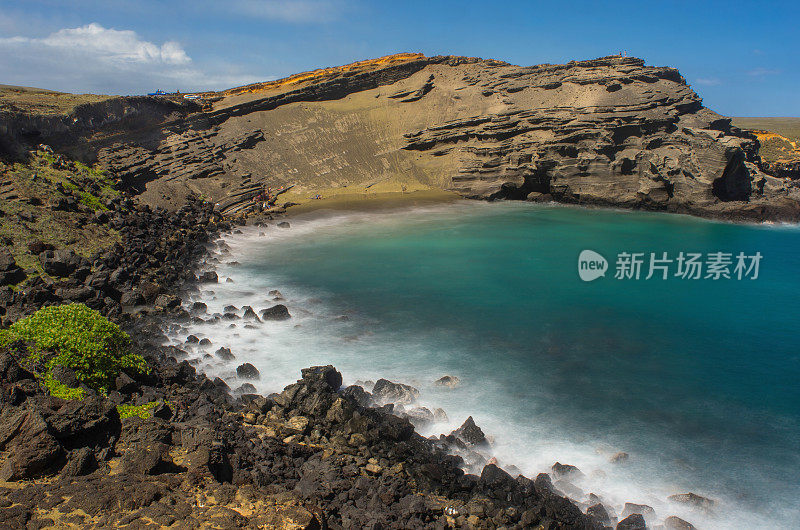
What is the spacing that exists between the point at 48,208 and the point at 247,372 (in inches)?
642

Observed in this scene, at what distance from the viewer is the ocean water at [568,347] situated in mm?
10516

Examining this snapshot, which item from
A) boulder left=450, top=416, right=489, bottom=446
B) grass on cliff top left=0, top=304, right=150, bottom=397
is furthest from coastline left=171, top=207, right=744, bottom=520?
grass on cliff top left=0, top=304, right=150, bottom=397

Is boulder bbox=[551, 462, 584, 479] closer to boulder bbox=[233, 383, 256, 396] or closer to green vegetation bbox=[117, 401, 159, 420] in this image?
boulder bbox=[233, 383, 256, 396]

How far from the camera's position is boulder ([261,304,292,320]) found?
18.0 m

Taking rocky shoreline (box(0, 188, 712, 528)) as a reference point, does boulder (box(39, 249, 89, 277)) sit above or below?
above

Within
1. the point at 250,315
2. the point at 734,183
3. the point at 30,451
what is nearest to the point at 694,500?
the point at 30,451

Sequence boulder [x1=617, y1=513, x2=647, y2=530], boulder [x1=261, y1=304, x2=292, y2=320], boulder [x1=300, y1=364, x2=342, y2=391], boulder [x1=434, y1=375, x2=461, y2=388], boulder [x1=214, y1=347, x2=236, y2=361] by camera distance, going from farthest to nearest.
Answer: boulder [x1=261, y1=304, x2=292, y2=320]
boulder [x1=214, y1=347, x2=236, y2=361]
boulder [x1=434, y1=375, x2=461, y2=388]
boulder [x1=300, y1=364, x2=342, y2=391]
boulder [x1=617, y1=513, x2=647, y2=530]

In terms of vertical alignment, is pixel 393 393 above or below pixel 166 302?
below

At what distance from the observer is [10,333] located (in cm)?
1141

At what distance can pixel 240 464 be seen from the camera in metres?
9.00

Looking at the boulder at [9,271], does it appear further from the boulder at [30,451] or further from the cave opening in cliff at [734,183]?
the cave opening in cliff at [734,183]

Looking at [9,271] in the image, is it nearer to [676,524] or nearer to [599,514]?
[599,514]

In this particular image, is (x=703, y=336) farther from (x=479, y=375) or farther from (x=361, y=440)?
(x=361, y=440)
